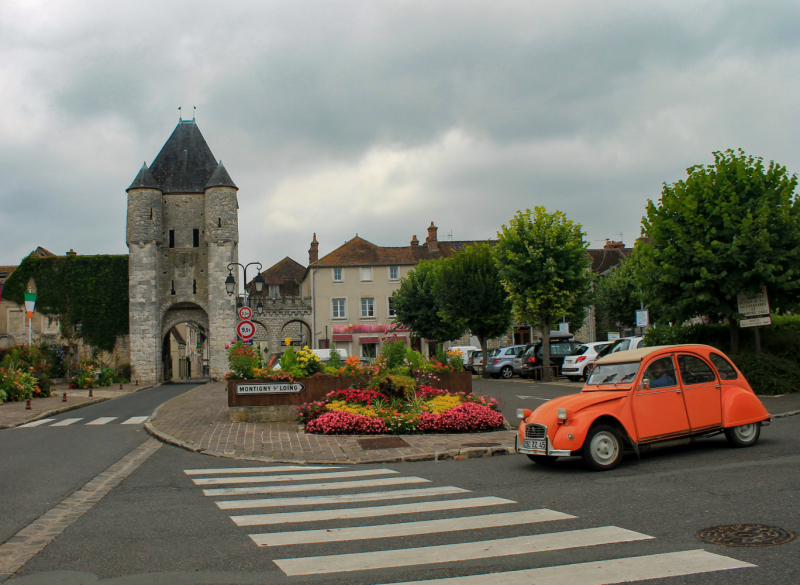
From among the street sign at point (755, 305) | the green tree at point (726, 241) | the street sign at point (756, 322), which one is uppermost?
the green tree at point (726, 241)

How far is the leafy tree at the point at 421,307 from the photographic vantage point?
44094 mm

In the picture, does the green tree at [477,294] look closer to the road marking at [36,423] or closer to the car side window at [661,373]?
the road marking at [36,423]

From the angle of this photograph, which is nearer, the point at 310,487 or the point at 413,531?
the point at 413,531

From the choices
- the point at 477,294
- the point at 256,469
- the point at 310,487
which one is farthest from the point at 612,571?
the point at 477,294

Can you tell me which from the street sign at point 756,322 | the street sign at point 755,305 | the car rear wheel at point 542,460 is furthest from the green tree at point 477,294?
the car rear wheel at point 542,460

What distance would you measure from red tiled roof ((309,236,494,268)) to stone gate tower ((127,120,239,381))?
1032cm

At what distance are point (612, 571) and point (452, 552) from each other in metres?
1.18

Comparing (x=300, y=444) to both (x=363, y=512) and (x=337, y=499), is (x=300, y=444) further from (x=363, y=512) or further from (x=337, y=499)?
(x=363, y=512)

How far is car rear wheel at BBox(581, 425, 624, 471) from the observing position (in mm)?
8062

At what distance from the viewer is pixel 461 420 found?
40.8 ft

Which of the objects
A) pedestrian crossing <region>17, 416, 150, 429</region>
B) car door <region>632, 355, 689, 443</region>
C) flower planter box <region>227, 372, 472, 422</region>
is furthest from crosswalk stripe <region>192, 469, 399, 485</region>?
pedestrian crossing <region>17, 416, 150, 429</region>

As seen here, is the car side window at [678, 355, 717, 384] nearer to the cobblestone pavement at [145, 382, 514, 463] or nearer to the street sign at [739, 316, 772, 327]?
the cobblestone pavement at [145, 382, 514, 463]

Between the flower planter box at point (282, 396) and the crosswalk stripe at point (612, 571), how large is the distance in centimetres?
1010

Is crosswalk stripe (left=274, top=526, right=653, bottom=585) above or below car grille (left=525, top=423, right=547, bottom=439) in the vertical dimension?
below
